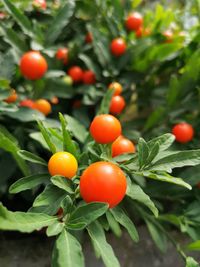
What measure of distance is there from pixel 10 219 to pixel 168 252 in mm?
737

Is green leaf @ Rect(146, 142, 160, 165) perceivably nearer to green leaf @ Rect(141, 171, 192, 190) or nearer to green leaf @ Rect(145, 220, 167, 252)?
green leaf @ Rect(141, 171, 192, 190)

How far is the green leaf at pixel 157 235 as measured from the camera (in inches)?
43.2

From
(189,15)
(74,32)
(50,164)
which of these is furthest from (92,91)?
(189,15)

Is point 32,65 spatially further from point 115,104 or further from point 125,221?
point 125,221

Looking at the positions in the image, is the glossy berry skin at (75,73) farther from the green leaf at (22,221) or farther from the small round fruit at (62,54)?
the green leaf at (22,221)

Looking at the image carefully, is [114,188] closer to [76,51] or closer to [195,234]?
[195,234]

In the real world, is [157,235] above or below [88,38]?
below

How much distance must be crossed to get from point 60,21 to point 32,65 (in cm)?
21

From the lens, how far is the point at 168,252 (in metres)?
1.22

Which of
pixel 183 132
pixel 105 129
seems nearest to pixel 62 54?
pixel 183 132

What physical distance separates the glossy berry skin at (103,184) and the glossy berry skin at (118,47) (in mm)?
717

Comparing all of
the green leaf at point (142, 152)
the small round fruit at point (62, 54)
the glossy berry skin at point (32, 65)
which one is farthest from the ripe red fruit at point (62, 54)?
the green leaf at point (142, 152)

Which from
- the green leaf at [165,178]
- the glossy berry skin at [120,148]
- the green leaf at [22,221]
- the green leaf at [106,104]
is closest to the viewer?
the green leaf at [22,221]

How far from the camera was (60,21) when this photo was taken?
48.3 inches
